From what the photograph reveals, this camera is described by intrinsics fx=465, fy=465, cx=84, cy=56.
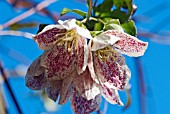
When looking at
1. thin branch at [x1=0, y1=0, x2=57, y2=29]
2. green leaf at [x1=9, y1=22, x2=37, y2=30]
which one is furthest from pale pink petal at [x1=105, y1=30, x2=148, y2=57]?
green leaf at [x1=9, y1=22, x2=37, y2=30]

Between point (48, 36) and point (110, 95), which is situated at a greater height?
point (48, 36)

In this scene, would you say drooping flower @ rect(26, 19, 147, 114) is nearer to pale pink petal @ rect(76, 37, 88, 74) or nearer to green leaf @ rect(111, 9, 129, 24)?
pale pink petal @ rect(76, 37, 88, 74)

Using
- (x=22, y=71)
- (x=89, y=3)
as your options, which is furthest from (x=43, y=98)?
(x=89, y=3)

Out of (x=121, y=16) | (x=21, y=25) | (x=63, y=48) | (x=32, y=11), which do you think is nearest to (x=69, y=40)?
(x=63, y=48)

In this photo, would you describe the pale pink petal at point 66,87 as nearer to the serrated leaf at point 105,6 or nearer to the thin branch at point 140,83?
the serrated leaf at point 105,6

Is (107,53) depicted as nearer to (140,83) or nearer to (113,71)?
(113,71)

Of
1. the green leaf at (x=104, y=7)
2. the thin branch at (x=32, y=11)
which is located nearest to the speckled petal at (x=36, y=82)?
the green leaf at (x=104, y=7)
